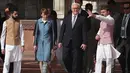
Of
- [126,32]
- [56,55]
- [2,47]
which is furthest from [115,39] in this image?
[2,47]

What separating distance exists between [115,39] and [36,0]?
9.06m

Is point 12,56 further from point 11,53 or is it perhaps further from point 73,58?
point 73,58

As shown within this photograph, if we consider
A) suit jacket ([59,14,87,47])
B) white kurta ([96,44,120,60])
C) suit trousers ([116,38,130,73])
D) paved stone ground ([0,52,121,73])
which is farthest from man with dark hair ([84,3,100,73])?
suit jacket ([59,14,87,47])

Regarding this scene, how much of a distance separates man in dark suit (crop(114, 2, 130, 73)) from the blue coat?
1610mm

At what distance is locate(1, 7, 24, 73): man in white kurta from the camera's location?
10781 mm

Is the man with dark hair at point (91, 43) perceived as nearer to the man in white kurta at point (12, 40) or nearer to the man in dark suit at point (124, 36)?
the man in dark suit at point (124, 36)

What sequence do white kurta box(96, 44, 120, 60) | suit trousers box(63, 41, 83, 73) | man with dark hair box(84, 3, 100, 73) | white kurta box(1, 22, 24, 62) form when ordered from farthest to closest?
man with dark hair box(84, 3, 100, 73) → white kurta box(96, 44, 120, 60) → white kurta box(1, 22, 24, 62) → suit trousers box(63, 41, 83, 73)

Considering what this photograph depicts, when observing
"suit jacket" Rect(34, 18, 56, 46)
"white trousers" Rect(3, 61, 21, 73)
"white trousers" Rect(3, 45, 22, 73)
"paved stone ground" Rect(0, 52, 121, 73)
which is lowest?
"paved stone ground" Rect(0, 52, 121, 73)

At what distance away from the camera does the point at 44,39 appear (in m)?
11.0

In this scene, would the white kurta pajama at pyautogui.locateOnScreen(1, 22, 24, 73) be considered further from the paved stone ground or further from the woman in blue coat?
the paved stone ground

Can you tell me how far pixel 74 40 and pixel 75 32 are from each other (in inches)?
7.1

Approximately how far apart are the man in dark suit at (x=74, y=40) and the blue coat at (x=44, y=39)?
452 mm

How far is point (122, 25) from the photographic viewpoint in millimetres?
11445

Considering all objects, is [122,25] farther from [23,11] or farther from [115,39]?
[23,11]
